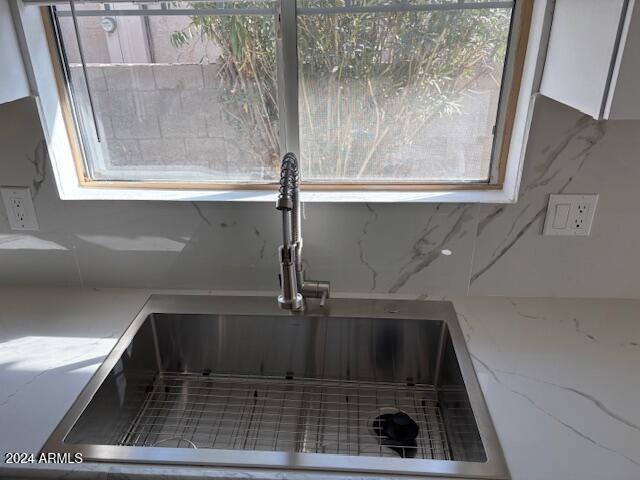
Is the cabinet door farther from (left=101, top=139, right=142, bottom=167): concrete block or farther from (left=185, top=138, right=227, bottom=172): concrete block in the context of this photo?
(left=101, top=139, right=142, bottom=167): concrete block

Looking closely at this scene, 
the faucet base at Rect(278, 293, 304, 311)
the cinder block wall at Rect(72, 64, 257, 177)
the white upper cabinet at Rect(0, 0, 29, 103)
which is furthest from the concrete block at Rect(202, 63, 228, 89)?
the faucet base at Rect(278, 293, 304, 311)

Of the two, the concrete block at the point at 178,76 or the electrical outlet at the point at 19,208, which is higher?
the concrete block at the point at 178,76

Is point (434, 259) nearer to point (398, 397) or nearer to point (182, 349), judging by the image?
point (398, 397)

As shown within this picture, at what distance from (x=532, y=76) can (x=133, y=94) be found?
0.91 meters

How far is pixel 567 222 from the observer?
44.2 inches

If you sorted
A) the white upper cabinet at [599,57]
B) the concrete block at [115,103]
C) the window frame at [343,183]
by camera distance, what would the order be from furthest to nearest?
the concrete block at [115,103] < the window frame at [343,183] < the white upper cabinet at [599,57]

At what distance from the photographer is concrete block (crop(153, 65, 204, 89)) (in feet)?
3.61

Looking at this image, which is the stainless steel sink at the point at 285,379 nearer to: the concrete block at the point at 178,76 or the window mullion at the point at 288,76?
the window mullion at the point at 288,76

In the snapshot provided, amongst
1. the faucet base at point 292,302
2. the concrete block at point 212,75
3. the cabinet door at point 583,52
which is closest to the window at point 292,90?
the concrete block at point 212,75

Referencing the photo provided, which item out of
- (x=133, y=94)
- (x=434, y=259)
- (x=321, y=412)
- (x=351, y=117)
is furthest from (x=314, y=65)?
(x=321, y=412)

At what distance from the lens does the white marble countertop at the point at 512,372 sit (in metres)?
0.77

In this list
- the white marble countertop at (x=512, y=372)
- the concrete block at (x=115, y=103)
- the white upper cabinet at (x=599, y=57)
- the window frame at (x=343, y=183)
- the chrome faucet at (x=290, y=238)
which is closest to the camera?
the white upper cabinet at (x=599, y=57)

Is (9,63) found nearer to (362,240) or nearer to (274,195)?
(274,195)

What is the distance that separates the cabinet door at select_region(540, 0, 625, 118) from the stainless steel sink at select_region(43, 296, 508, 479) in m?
0.55
